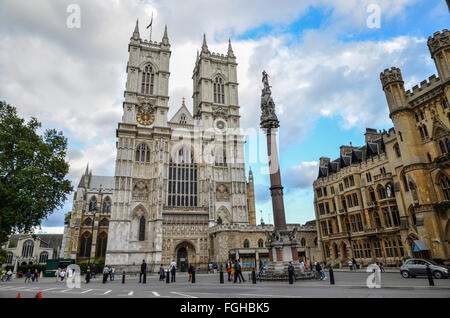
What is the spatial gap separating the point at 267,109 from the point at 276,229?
8.84 metres

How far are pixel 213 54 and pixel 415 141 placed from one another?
4155 cm

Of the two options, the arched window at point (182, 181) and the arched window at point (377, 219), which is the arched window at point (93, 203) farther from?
the arched window at point (377, 219)

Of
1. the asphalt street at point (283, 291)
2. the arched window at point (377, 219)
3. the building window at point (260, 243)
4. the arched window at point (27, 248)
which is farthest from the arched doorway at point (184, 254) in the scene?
the arched window at point (27, 248)

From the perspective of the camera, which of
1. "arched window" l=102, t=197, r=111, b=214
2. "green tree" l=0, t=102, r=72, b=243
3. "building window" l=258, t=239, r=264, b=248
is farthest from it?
"arched window" l=102, t=197, r=111, b=214

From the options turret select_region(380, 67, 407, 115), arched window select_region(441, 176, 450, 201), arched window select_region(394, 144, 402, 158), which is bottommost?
arched window select_region(441, 176, 450, 201)

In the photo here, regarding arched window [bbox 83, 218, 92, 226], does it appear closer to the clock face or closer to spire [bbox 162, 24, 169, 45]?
the clock face

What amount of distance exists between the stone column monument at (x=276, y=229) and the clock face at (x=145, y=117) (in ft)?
101

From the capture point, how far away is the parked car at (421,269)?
1518cm

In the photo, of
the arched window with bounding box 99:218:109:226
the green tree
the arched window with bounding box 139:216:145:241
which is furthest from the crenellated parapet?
the arched window with bounding box 99:218:109:226

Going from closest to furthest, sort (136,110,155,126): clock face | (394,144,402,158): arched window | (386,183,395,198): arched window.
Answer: (394,144,402,158): arched window, (386,183,395,198): arched window, (136,110,155,126): clock face

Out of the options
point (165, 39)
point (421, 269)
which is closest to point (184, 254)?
point (421, 269)

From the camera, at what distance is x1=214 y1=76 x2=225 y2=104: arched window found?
174 feet

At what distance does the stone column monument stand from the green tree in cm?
1654
